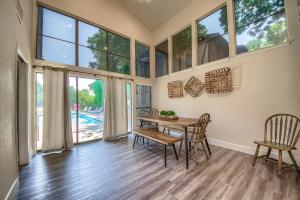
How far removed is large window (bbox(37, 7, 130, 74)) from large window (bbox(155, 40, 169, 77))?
138cm

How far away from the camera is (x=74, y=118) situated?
3572 millimetres

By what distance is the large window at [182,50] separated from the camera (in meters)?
4.36

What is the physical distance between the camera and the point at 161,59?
5.48 meters

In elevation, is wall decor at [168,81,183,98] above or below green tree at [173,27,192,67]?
below

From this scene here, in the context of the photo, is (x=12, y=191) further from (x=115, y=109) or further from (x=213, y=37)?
(x=213, y=37)

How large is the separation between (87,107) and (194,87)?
3375mm

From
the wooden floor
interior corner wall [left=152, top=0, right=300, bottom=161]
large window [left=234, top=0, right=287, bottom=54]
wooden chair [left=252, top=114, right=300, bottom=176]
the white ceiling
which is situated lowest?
the wooden floor

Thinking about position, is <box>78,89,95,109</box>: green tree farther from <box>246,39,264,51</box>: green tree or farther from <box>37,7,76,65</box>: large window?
<box>246,39,264,51</box>: green tree

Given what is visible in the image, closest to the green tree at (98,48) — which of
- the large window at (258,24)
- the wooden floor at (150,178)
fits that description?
the wooden floor at (150,178)

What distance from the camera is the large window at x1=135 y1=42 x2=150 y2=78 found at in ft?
17.1

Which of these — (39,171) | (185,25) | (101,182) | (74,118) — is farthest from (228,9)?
(39,171)

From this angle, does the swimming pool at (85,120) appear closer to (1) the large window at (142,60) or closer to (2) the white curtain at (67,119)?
(2) the white curtain at (67,119)

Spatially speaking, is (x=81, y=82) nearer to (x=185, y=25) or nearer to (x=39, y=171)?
(x=39, y=171)

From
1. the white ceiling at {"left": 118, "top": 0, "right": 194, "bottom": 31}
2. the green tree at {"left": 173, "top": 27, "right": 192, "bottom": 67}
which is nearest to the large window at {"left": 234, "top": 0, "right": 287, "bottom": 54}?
the green tree at {"left": 173, "top": 27, "right": 192, "bottom": 67}
